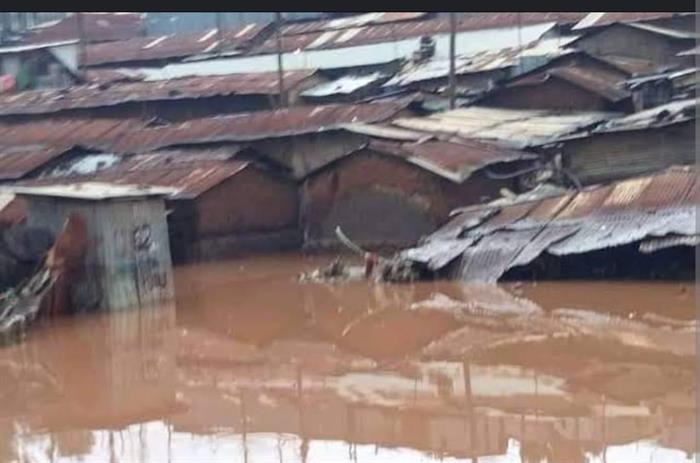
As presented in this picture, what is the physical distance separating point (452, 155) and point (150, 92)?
44.3 ft

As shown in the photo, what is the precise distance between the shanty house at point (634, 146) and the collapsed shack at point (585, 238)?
8.34 feet

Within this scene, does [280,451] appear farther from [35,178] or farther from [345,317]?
[35,178]

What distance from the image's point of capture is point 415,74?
3019cm

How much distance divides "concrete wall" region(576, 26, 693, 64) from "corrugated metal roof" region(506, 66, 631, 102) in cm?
241

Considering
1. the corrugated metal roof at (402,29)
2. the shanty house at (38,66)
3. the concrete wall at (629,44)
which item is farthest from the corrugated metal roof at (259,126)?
the shanty house at (38,66)

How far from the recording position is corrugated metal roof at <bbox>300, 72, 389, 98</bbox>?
30.2 m

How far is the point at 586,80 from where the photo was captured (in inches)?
933

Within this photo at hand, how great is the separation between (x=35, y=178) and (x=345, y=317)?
28.6 ft

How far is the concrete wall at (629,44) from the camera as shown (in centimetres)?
2711

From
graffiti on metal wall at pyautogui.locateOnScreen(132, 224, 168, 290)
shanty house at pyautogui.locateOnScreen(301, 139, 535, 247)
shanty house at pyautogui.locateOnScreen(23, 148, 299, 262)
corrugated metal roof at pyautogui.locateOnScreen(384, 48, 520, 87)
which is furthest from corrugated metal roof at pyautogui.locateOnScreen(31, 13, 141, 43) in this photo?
graffiti on metal wall at pyautogui.locateOnScreen(132, 224, 168, 290)

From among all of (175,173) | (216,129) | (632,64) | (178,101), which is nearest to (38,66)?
(178,101)

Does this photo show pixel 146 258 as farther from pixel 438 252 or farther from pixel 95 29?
pixel 95 29

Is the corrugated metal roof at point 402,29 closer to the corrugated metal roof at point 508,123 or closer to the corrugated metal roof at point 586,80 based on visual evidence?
the corrugated metal roof at point 586,80

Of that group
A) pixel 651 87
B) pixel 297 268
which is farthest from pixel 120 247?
pixel 651 87
